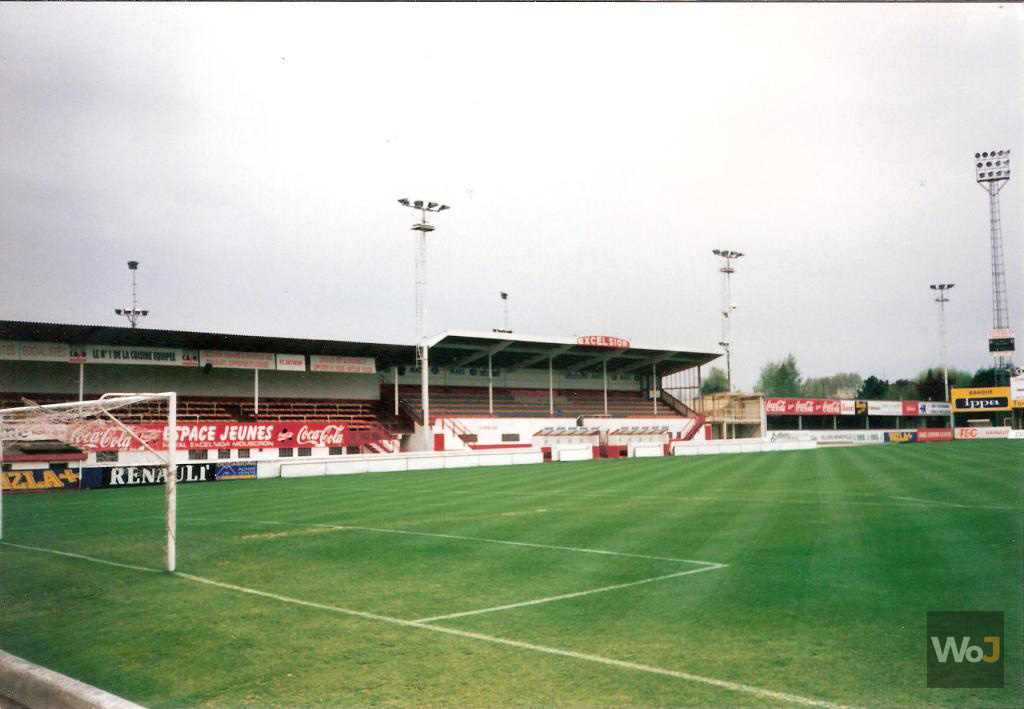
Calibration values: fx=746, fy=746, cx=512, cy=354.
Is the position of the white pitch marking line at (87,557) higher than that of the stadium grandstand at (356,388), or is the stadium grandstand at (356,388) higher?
the stadium grandstand at (356,388)

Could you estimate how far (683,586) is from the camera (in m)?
9.46

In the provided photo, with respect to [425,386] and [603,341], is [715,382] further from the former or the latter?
[425,386]

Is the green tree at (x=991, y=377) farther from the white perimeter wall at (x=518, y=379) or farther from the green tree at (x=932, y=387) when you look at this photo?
the white perimeter wall at (x=518, y=379)

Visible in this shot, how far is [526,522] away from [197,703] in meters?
10.8

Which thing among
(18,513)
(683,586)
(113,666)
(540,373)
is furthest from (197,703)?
(540,373)

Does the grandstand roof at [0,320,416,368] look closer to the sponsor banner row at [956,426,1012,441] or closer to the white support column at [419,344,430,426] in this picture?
the white support column at [419,344,430,426]

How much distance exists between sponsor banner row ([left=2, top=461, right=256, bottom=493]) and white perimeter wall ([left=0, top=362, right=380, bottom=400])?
1144cm

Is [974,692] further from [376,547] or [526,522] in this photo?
[526,522]

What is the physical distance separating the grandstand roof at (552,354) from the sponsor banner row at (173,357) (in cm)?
626

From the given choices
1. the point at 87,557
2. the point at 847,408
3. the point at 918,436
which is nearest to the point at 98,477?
the point at 87,557

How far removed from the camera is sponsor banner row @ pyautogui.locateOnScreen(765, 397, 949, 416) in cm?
7175

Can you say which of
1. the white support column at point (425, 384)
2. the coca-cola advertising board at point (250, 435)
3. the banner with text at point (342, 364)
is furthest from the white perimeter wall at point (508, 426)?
the coca-cola advertising board at point (250, 435)

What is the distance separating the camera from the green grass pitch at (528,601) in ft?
20.0

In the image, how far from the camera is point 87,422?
1496cm
